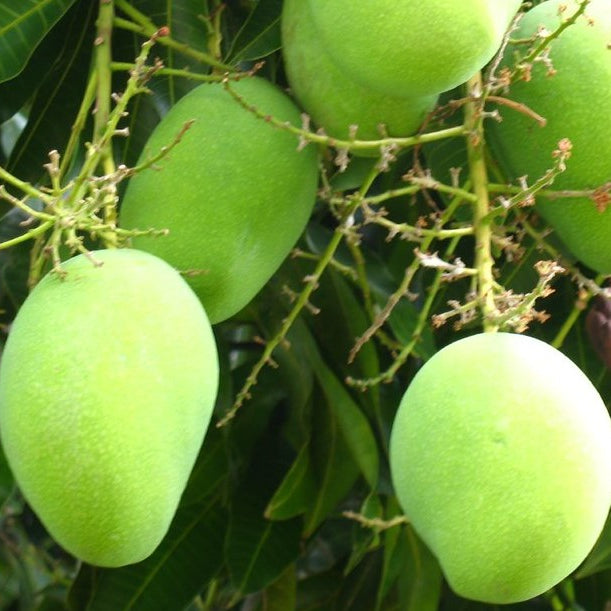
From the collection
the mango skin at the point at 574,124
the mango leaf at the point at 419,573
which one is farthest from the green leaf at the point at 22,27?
the mango leaf at the point at 419,573

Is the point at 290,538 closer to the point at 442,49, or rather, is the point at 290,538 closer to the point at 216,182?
the point at 216,182

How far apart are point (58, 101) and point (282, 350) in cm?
40

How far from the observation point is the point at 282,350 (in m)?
1.51

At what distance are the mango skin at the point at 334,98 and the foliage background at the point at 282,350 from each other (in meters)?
0.07

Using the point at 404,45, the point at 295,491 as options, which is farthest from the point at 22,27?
the point at 295,491

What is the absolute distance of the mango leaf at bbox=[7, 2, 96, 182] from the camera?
1.37m

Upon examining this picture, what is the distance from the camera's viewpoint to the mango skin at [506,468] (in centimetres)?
89

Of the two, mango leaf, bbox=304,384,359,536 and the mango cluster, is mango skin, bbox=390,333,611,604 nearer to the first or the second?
the mango cluster

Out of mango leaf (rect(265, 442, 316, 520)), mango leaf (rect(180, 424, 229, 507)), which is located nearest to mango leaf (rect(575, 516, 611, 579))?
mango leaf (rect(265, 442, 316, 520))

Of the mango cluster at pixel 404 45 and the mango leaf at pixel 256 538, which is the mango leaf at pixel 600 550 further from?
the mango cluster at pixel 404 45

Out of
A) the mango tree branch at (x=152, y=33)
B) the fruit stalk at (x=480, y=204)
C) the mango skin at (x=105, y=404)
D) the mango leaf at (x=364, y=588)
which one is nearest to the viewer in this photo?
the mango skin at (x=105, y=404)

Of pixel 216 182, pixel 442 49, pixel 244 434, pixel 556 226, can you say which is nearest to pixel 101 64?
pixel 216 182

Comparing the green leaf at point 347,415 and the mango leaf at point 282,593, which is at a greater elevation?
the green leaf at point 347,415

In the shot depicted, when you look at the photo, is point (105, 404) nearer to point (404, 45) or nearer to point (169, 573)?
point (404, 45)
